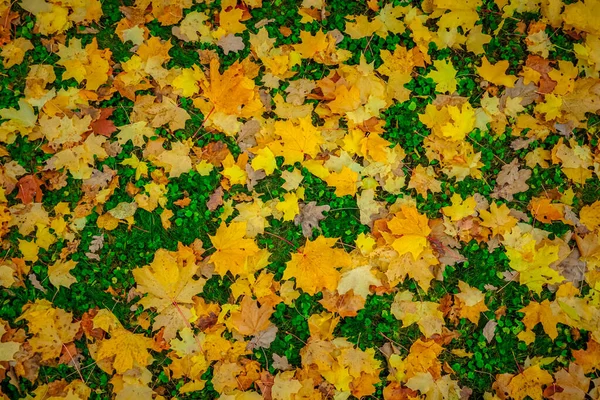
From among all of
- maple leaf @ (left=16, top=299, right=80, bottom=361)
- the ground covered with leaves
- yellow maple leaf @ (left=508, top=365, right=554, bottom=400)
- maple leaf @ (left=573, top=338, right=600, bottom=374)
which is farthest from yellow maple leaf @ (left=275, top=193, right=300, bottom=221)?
maple leaf @ (left=573, top=338, right=600, bottom=374)

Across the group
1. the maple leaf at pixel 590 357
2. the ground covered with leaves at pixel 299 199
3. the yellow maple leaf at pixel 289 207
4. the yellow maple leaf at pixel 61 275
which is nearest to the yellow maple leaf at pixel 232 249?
the ground covered with leaves at pixel 299 199

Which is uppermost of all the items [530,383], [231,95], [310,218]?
[231,95]

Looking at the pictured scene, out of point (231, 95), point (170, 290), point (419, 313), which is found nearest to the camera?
point (170, 290)

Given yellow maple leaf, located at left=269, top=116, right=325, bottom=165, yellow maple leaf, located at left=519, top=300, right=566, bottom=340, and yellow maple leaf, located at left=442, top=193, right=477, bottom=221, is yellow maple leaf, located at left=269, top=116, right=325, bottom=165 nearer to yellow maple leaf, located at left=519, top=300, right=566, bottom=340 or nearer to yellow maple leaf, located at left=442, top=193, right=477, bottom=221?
yellow maple leaf, located at left=442, top=193, right=477, bottom=221

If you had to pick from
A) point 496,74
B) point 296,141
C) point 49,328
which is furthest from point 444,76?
point 49,328

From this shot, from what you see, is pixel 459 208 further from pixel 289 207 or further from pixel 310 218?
pixel 289 207

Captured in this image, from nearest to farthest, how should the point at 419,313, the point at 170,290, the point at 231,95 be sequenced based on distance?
the point at 170,290
the point at 419,313
the point at 231,95

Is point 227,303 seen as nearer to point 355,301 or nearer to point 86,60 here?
point 355,301

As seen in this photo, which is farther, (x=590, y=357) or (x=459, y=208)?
(x=459, y=208)
